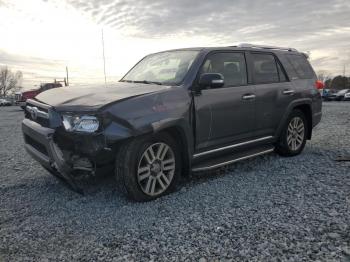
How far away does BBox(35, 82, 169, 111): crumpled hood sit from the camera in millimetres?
3711

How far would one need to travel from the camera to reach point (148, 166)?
3.94 meters

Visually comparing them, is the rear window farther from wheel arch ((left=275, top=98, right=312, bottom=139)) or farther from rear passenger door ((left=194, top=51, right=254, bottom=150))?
rear passenger door ((left=194, top=51, right=254, bottom=150))

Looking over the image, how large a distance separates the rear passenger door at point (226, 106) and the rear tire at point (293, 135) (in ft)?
3.30

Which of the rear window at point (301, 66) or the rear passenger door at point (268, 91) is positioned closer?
the rear passenger door at point (268, 91)

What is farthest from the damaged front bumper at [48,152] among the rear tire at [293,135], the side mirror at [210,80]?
the rear tire at [293,135]

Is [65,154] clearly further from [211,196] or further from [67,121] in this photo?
[211,196]

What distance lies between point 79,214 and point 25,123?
153cm

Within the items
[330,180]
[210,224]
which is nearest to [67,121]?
[210,224]

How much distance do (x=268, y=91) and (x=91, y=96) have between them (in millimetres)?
2811

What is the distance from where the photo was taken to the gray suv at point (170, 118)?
3.66 metres

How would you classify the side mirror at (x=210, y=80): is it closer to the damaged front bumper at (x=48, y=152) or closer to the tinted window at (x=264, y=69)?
the tinted window at (x=264, y=69)

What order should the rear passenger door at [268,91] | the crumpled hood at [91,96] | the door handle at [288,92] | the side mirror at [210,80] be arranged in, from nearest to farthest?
the crumpled hood at [91,96] → the side mirror at [210,80] → the rear passenger door at [268,91] → the door handle at [288,92]

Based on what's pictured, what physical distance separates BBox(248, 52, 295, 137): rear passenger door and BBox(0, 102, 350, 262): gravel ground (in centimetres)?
75

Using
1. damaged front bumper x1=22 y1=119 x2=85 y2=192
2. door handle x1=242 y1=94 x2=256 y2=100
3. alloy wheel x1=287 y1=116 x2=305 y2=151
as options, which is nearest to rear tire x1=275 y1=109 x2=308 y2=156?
alloy wheel x1=287 y1=116 x2=305 y2=151
